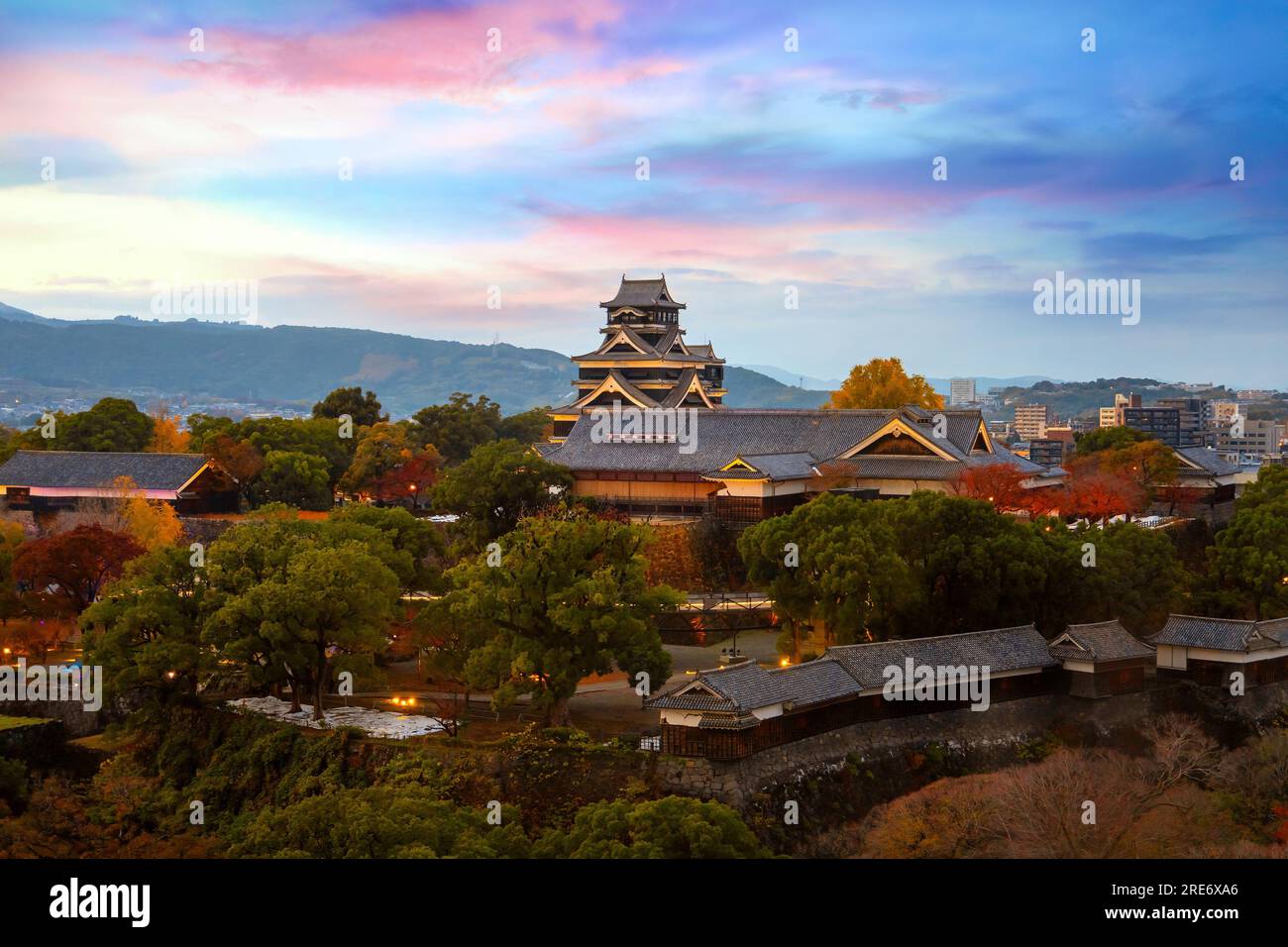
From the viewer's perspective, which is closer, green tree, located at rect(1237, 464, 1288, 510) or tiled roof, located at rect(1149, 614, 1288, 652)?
tiled roof, located at rect(1149, 614, 1288, 652)

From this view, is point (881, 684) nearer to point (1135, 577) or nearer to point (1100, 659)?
point (1100, 659)

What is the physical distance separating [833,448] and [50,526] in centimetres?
2456

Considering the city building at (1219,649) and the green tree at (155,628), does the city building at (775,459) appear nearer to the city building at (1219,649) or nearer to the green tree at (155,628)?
the city building at (1219,649)

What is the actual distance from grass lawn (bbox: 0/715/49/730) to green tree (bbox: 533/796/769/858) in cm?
1596

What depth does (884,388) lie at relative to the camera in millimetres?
52156

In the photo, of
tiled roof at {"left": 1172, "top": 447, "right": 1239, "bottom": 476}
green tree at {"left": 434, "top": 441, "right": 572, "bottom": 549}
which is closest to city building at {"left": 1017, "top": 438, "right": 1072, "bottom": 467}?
tiled roof at {"left": 1172, "top": 447, "right": 1239, "bottom": 476}

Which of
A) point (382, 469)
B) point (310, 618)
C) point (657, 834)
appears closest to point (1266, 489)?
point (310, 618)

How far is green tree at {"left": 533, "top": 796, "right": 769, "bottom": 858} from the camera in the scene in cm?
1622

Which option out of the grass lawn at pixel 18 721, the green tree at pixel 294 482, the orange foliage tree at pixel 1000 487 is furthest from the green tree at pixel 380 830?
the green tree at pixel 294 482

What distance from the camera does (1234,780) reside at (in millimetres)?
23266

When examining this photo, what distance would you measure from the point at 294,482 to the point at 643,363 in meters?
16.0

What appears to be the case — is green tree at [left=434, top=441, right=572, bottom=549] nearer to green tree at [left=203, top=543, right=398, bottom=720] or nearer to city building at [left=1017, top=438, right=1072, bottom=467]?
green tree at [left=203, top=543, right=398, bottom=720]

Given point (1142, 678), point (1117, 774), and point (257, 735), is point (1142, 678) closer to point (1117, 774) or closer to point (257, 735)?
point (1117, 774)
